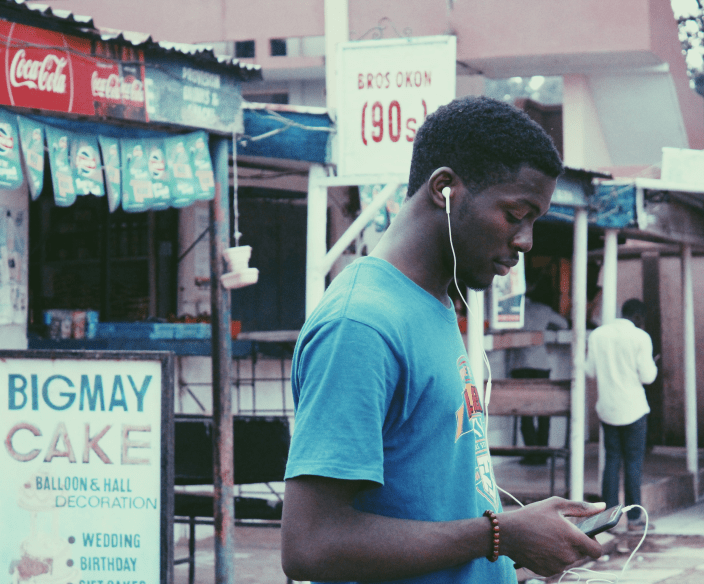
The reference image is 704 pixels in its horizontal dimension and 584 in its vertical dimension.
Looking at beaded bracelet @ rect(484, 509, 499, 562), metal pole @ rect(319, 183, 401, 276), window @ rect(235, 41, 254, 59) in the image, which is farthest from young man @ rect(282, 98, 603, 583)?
window @ rect(235, 41, 254, 59)

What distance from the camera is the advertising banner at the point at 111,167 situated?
5402mm

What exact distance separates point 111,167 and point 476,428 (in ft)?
13.2

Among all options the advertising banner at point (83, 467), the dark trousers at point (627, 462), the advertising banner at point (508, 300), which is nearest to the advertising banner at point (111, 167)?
the advertising banner at point (83, 467)

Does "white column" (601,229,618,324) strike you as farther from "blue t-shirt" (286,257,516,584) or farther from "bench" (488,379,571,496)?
"blue t-shirt" (286,257,516,584)

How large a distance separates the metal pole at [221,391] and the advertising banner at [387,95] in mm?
812

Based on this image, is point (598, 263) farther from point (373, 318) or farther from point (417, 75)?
point (373, 318)

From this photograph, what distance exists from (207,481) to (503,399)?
119 inches

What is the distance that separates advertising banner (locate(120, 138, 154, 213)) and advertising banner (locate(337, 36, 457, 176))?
1.26m

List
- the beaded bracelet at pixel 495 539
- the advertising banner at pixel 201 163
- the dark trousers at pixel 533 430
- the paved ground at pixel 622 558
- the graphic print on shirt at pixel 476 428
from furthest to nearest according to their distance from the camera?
the dark trousers at pixel 533 430 → the paved ground at pixel 622 558 → the advertising banner at pixel 201 163 → the graphic print on shirt at pixel 476 428 → the beaded bracelet at pixel 495 539

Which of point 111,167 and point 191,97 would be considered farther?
point 191,97

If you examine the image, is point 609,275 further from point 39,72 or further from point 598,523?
point 598,523

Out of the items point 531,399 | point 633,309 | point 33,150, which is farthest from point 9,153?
point 633,309

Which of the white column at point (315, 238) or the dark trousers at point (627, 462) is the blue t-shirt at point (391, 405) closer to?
the white column at point (315, 238)

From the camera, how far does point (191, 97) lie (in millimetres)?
5602
